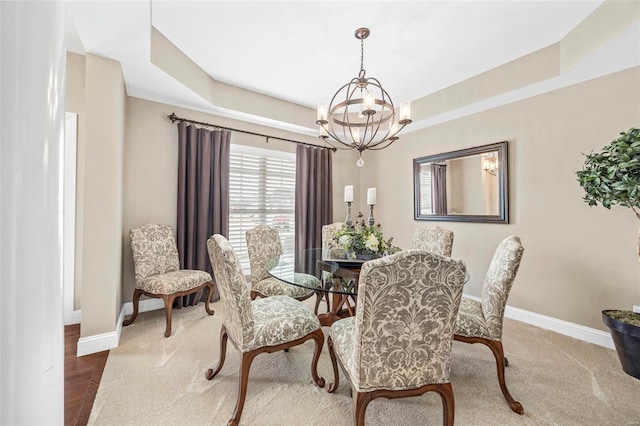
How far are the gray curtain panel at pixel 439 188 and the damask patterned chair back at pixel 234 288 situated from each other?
320cm

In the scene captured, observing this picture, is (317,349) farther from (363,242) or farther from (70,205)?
(70,205)

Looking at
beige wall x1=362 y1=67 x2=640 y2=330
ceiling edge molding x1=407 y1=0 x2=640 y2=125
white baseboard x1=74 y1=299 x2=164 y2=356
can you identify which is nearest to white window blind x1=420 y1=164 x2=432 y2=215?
beige wall x1=362 y1=67 x2=640 y2=330

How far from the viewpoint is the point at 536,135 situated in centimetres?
307

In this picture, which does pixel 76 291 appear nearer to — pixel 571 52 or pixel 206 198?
pixel 206 198

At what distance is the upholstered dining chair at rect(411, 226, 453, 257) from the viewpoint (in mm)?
2939

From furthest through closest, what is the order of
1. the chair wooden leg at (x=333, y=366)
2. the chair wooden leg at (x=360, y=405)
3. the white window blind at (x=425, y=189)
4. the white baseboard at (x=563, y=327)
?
the white window blind at (x=425, y=189) → the white baseboard at (x=563, y=327) → the chair wooden leg at (x=333, y=366) → the chair wooden leg at (x=360, y=405)

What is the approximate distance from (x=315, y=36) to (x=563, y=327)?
3.70 m

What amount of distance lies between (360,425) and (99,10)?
2.94 metres

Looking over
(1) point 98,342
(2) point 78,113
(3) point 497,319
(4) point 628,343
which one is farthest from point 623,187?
(2) point 78,113

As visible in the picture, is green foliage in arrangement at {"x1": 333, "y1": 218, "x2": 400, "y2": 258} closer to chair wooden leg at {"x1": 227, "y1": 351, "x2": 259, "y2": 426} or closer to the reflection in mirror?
chair wooden leg at {"x1": 227, "y1": 351, "x2": 259, "y2": 426}

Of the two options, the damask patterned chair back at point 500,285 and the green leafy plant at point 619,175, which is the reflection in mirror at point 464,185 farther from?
the damask patterned chair back at point 500,285

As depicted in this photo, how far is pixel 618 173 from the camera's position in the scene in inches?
75.6

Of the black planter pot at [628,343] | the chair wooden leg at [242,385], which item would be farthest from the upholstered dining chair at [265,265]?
the black planter pot at [628,343]

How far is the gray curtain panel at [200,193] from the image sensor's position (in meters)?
3.38
